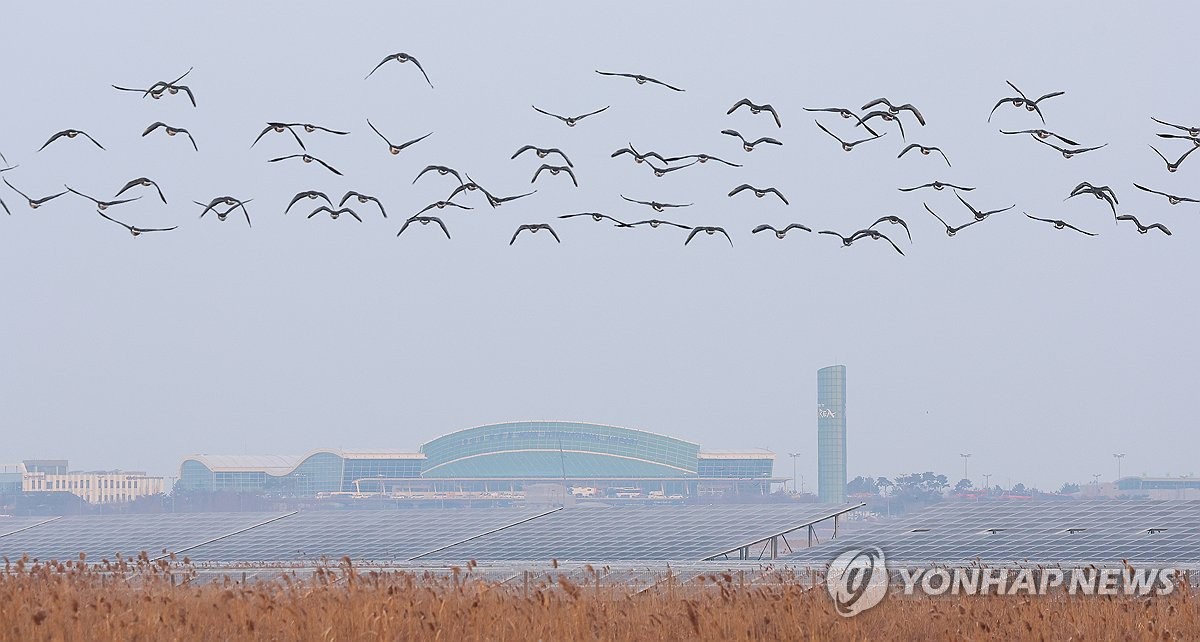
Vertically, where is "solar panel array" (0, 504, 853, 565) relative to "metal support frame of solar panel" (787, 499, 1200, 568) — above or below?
below

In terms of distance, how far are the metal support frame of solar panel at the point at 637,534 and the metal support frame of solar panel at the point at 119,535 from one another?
56.7 feet

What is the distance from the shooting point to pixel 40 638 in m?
12.3

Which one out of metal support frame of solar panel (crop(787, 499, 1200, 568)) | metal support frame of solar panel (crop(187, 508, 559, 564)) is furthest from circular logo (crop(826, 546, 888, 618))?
metal support frame of solar panel (crop(187, 508, 559, 564))

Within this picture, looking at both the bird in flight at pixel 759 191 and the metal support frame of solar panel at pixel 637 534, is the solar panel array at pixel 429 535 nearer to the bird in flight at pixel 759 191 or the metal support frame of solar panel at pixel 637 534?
the metal support frame of solar panel at pixel 637 534

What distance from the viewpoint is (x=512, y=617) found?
591 inches

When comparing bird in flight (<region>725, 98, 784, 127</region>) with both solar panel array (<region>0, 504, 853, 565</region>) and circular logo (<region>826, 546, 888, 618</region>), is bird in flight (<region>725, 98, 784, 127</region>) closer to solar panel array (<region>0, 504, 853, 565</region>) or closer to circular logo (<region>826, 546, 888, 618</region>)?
circular logo (<region>826, 546, 888, 618</region>)

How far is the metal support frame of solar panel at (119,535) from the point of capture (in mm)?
72188

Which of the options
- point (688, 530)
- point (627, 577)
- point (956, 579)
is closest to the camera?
point (956, 579)

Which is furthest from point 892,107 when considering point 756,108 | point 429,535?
point 429,535

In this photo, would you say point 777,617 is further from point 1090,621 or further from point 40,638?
point 40,638

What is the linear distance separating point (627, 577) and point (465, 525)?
31354 mm

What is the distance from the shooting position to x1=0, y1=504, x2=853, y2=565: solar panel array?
6291 centimetres

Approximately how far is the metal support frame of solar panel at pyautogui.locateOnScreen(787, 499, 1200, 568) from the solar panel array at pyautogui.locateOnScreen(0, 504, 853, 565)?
13.3 feet

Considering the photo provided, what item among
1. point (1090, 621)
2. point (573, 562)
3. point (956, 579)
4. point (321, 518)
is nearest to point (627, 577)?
point (573, 562)
